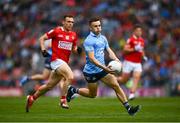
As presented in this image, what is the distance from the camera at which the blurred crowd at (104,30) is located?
31.0 m

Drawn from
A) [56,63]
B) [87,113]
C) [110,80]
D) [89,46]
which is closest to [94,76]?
[110,80]

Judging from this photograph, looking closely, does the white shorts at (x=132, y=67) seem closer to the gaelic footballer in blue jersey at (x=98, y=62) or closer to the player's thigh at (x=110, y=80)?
the gaelic footballer in blue jersey at (x=98, y=62)

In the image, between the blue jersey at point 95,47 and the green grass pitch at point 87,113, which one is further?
the blue jersey at point 95,47

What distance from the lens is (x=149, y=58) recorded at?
3173 centimetres

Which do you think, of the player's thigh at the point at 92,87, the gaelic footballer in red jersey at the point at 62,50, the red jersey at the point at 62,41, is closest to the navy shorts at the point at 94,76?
the player's thigh at the point at 92,87

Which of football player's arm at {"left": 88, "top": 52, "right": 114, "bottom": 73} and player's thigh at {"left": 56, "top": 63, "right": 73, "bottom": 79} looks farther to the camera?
player's thigh at {"left": 56, "top": 63, "right": 73, "bottom": 79}

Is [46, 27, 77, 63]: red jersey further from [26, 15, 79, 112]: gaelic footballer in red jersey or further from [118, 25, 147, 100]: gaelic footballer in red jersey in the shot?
[118, 25, 147, 100]: gaelic footballer in red jersey

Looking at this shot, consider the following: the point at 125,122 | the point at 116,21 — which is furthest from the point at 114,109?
the point at 116,21

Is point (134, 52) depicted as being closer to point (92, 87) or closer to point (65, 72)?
point (65, 72)

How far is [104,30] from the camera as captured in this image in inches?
1312

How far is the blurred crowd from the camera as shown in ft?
102

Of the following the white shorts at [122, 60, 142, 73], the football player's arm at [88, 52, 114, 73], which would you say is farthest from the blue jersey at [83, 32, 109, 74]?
the white shorts at [122, 60, 142, 73]

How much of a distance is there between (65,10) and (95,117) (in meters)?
19.8

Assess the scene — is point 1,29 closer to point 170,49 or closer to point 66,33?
point 170,49
